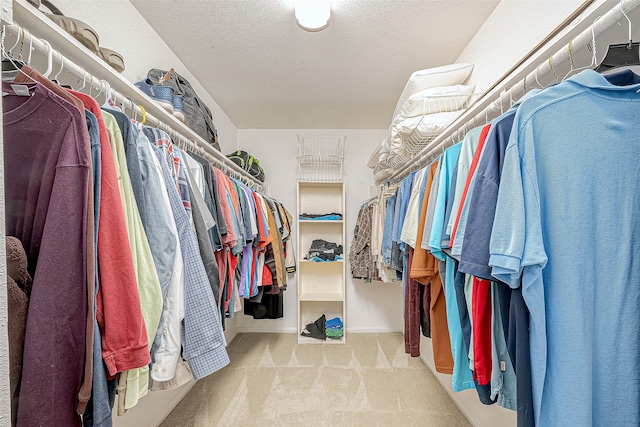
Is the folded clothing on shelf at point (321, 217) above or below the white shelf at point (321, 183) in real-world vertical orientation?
below

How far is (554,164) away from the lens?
1.75 ft

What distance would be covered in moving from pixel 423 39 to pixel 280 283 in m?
1.82

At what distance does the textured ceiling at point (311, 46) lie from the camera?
4.21 ft

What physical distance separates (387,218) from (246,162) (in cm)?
134

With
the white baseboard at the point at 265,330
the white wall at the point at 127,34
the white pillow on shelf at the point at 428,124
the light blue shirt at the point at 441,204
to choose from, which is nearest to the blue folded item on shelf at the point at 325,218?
the white baseboard at the point at 265,330

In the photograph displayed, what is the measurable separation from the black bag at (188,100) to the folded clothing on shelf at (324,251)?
1.48m

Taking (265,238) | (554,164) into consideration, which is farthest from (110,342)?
(265,238)

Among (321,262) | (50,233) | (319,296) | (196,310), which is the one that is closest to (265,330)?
(319,296)

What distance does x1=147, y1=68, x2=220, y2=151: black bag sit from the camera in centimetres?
128

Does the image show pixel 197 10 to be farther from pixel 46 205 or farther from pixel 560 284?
pixel 560 284

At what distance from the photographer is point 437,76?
4.52ft

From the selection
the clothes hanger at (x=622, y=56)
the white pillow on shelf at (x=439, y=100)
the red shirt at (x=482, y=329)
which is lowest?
the red shirt at (x=482, y=329)

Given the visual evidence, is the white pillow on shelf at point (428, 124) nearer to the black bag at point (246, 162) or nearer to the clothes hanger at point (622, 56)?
the clothes hanger at point (622, 56)

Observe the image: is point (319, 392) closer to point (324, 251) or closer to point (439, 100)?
point (324, 251)
